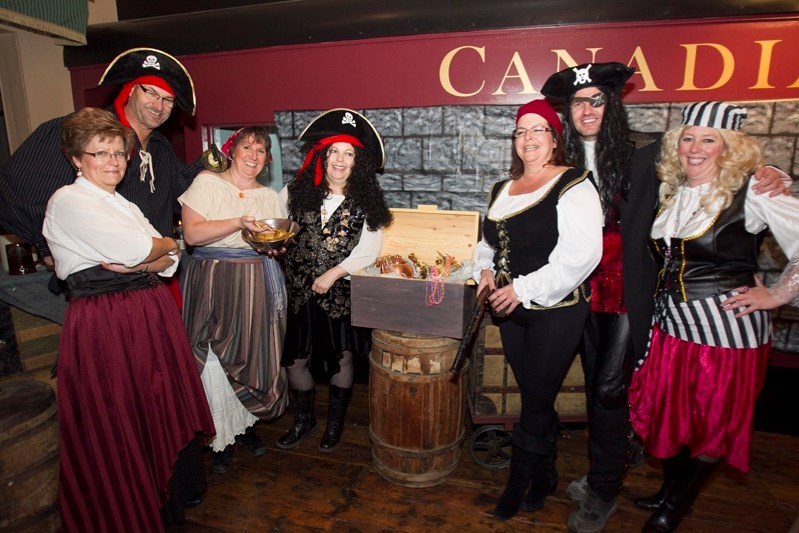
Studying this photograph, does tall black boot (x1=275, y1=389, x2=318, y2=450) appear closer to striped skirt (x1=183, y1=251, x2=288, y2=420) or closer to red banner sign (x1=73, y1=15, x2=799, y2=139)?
striped skirt (x1=183, y1=251, x2=288, y2=420)

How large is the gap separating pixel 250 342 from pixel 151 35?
107 inches

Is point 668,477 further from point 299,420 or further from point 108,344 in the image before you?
point 108,344

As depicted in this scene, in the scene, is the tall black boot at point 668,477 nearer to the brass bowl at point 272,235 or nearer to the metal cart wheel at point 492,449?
the metal cart wheel at point 492,449

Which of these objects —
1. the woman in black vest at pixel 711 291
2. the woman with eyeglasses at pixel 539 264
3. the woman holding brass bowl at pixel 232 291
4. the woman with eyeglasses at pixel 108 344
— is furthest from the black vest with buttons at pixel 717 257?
the woman with eyeglasses at pixel 108 344

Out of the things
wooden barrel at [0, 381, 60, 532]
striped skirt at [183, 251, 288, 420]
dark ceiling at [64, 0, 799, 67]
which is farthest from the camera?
dark ceiling at [64, 0, 799, 67]

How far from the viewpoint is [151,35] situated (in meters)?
3.57

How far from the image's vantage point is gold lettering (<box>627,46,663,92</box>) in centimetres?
295

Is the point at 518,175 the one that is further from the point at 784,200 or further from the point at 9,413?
the point at 9,413

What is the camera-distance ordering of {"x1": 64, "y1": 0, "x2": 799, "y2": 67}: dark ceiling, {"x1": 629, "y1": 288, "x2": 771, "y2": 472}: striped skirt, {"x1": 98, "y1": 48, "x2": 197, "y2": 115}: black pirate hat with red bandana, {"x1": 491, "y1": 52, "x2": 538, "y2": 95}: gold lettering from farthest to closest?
{"x1": 491, "y1": 52, "x2": 538, "y2": 95}: gold lettering
{"x1": 64, "y1": 0, "x2": 799, "y2": 67}: dark ceiling
{"x1": 98, "y1": 48, "x2": 197, "y2": 115}: black pirate hat with red bandana
{"x1": 629, "y1": 288, "x2": 771, "y2": 472}: striped skirt

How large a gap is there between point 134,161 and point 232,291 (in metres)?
0.81

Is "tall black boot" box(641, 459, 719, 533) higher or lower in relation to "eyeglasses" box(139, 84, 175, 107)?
lower

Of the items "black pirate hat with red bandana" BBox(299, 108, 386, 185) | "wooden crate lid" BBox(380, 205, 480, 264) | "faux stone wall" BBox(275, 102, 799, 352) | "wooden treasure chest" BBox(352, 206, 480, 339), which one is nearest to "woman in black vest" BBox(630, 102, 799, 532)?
"wooden treasure chest" BBox(352, 206, 480, 339)

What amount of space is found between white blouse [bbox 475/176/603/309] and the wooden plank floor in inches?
48.0

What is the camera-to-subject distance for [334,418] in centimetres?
288
